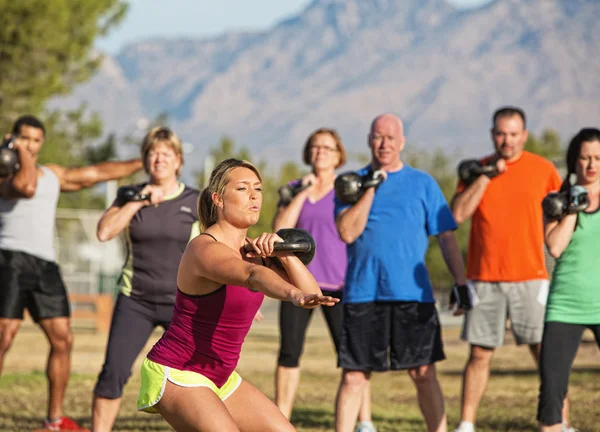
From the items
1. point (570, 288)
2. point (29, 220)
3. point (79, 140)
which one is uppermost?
point (79, 140)

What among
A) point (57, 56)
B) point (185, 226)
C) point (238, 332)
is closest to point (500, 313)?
point (185, 226)

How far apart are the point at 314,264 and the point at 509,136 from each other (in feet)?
5.86

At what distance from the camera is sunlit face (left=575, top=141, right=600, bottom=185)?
690cm

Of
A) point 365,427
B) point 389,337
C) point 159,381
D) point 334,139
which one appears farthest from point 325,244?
point 159,381

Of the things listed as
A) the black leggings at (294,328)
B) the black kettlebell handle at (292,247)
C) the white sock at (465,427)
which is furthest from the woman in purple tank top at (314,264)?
the black kettlebell handle at (292,247)

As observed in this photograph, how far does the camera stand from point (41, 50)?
96.8ft

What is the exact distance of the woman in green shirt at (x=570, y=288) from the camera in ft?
21.6

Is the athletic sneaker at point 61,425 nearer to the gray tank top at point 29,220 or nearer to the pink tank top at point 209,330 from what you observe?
the gray tank top at point 29,220

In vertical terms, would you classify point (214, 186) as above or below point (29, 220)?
above

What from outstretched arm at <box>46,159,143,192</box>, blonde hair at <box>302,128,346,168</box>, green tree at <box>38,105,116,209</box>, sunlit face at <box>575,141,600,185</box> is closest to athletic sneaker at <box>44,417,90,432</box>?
outstretched arm at <box>46,159,143,192</box>

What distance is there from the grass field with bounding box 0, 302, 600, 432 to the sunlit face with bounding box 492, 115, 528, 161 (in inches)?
88.7

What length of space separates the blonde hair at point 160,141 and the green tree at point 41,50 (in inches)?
849

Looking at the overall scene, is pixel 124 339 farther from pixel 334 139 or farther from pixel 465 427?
pixel 334 139

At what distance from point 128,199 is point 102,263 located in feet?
88.7
